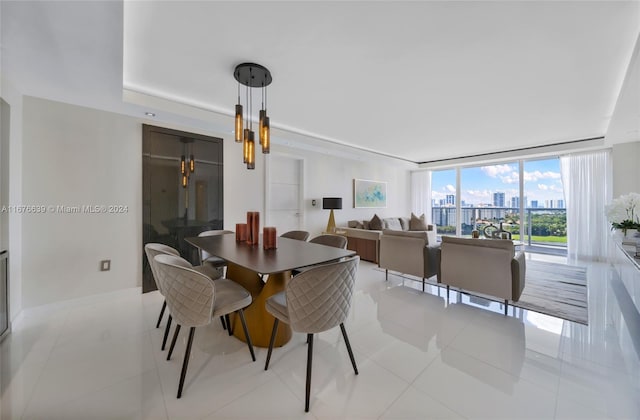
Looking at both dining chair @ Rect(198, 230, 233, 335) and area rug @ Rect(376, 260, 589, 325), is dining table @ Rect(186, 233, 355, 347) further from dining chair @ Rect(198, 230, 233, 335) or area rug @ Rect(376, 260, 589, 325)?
area rug @ Rect(376, 260, 589, 325)

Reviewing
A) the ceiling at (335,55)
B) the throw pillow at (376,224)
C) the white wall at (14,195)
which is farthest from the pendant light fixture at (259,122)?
the throw pillow at (376,224)

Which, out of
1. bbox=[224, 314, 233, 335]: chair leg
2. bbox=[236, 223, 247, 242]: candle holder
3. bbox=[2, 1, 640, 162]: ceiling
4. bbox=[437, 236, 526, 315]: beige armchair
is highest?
bbox=[2, 1, 640, 162]: ceiling

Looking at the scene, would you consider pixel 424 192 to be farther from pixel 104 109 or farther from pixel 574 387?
pixel 104 109

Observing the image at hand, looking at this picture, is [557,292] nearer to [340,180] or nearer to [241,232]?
[241,232]

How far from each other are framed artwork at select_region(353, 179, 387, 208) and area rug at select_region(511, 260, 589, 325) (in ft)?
11.3

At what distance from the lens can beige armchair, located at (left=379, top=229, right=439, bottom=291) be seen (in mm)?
3258

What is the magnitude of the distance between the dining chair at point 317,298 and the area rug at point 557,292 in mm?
2466

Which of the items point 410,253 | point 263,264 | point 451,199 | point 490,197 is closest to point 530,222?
point 490,197

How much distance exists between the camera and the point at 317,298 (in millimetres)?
1519

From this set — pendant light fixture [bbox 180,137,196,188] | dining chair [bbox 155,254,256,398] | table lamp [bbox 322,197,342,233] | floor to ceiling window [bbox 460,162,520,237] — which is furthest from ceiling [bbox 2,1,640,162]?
floor to ceiling window [bbox 460,162,520,237]

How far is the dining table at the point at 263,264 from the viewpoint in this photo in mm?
1757

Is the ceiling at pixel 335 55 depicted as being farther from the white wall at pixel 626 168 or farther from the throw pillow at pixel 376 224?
the throw pillow at pixel 376 224

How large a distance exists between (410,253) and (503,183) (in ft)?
16.3

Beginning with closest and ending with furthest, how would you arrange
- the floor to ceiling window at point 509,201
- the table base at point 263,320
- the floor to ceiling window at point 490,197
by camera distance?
the table base at point 263,320
the floor to ceiling window at point 509,201
the floor to ceiling window at point 490,197
